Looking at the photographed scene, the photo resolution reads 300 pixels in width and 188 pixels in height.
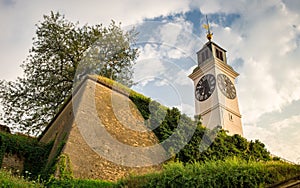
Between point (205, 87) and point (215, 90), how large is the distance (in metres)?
1.82

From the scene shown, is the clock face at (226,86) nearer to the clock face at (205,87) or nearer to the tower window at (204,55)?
the clock face at (205,87)

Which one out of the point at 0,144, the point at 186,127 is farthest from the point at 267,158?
the point at 0,144

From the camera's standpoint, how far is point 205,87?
40.6 metres

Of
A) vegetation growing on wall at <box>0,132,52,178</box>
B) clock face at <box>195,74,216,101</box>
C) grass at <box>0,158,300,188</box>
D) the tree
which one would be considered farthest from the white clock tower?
grass at <box>0,158,300,188</box>

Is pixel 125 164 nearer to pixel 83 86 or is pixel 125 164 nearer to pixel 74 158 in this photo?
pixel 74 158

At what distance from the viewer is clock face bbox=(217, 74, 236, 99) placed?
130 ft

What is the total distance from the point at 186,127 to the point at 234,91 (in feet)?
85.1

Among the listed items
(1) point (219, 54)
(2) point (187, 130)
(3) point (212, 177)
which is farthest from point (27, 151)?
(1) point (219, 54)

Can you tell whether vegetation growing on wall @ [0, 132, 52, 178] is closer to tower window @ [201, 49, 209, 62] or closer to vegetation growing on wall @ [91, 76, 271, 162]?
vegetation growing on wall @ [91, 76, 271, 162]

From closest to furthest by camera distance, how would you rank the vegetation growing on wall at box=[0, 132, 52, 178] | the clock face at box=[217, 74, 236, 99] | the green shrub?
the green shrub, the vegetation growing on wall at box=[0, 132, 52, 178], the clock face at box=[217, 74, 236, 99]

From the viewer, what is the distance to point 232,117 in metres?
38.5

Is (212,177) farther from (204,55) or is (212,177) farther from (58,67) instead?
(204,55)

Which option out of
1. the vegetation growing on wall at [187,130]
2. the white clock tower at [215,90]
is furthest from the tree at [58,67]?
the white clock tower at [215,90]

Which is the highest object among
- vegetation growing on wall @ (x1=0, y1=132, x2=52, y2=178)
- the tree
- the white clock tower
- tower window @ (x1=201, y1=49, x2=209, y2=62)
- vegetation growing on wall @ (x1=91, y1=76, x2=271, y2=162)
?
tower window @ (x1=201, y1=49, x2=209, y2=62)
